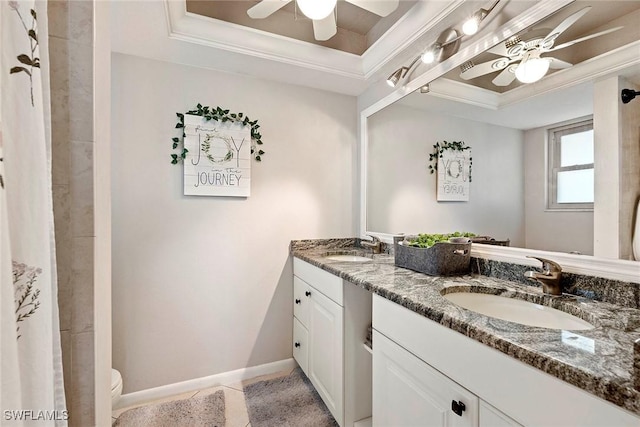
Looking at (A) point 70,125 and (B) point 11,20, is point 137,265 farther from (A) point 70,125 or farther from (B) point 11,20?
(B) point 11,20

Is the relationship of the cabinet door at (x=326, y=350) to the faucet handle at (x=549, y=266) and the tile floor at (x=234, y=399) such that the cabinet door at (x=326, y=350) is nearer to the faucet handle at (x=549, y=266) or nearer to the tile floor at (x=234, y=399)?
the tile floor at (x=234, y=399)

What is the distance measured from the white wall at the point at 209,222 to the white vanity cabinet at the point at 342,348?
0.58m

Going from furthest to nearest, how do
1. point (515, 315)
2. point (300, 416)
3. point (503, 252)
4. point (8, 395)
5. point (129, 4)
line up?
1. point (300, 416)
2. point (129, 4)
3. point (503, 252)
4. point (515, 315)
5. point (8, 395)

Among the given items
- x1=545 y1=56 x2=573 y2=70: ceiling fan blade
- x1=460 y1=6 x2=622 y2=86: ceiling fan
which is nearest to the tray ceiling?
x1=460 y1=6 x2=622 y2=86: ceiling fan

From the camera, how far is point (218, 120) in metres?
1.95

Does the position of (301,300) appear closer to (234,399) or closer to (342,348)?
(342,348)

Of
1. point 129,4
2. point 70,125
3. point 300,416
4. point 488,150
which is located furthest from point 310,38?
point 300,416

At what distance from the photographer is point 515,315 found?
1.05 meters

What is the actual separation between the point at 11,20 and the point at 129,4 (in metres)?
1.26

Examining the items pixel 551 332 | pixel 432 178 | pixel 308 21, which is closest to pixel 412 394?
pixel 551 332

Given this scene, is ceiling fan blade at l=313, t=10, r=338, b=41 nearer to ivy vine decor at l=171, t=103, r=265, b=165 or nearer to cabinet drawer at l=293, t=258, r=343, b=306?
ivy vine decor at l=171, t=103, r=265, b=165

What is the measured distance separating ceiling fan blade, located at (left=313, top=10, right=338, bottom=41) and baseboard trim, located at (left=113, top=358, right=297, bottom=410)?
87.7 inches

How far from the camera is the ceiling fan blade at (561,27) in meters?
1.01

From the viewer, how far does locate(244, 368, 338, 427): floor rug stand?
1.61 metres
